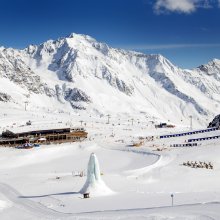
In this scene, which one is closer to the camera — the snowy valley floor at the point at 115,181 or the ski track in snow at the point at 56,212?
the ski track in snow at the point at 56,212

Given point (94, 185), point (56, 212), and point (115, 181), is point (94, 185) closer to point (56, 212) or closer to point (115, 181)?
point (115, 181)

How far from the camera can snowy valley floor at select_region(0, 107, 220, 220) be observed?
4319 cm

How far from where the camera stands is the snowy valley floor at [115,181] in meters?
43.2

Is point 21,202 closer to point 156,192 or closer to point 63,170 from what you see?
point 156,192

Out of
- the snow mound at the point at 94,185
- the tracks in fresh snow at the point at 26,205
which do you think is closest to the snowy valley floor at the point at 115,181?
the tracks in fresh snow at the point at 26,205

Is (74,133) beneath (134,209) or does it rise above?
above

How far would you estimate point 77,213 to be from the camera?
44.0 m

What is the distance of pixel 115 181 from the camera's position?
212ft

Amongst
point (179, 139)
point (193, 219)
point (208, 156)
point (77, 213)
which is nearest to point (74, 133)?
point (179, 139)

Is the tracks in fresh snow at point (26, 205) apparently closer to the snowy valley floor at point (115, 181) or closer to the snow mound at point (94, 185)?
the snowy valley floor at point (115, 181)

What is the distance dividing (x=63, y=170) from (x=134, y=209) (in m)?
38.0

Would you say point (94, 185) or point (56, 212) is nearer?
point (56, 212)

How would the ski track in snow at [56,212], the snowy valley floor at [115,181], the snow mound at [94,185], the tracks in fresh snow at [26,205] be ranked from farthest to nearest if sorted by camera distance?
the snow mound at [94,185]
the tracks in fresh snow at [26,205]
the snowy valley floor at [115,181]
the ski track in snow at [56,212]

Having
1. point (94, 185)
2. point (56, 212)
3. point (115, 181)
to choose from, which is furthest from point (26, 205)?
point (115, 181)
